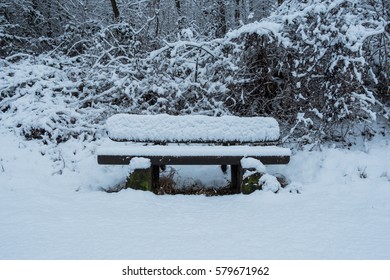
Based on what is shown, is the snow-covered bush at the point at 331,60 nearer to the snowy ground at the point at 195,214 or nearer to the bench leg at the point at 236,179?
the snowy ground at the point at 195,214

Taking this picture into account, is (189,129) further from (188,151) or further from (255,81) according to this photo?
(255,81)

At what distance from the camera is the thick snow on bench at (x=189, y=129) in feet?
13.9

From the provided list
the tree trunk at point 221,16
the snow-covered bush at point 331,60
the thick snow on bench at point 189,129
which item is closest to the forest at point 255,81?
the snow-covered bush at point 331,60

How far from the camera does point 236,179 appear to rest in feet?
14.1

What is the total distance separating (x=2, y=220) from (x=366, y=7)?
573 cm

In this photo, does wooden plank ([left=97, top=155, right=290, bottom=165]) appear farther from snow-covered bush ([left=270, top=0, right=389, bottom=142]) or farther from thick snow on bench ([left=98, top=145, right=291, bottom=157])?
snow-covered bush ([left=270, top=0, right=389, bottom=142])

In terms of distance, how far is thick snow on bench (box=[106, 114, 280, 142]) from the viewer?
167 inches

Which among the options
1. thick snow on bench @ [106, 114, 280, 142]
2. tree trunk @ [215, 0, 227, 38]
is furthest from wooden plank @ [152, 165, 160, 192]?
tree trunk @ [215, 0, 227, 38]

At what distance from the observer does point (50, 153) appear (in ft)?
16.8

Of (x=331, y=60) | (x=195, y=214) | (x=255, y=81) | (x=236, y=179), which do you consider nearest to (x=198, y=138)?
(x=236, y=179)

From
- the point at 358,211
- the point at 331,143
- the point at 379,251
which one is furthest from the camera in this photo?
the point at 331,143

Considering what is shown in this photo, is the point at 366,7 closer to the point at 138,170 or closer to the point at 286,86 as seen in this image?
the point at 286,86

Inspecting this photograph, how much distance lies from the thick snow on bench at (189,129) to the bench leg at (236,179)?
0.39 metres
